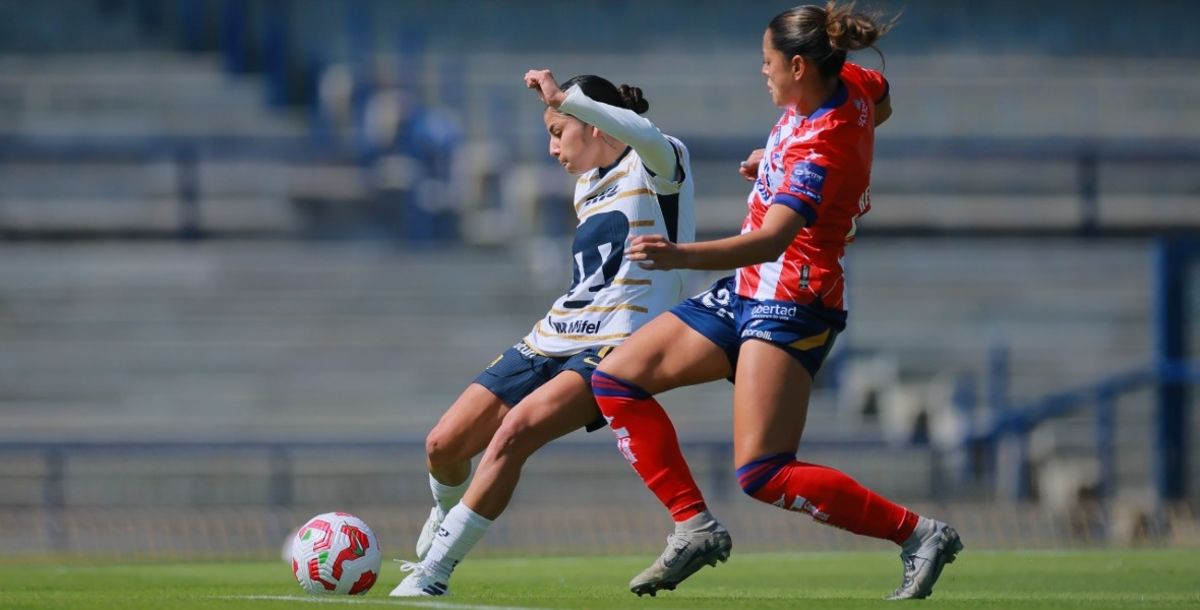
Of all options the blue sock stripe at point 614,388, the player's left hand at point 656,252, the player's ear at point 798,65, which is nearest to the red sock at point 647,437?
the blue sock stripe at point 614,388

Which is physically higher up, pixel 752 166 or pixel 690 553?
pixel 752 166

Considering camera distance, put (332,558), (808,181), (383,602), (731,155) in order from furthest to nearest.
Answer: (731,155)
(332,558)
(383,602)
(808,181)

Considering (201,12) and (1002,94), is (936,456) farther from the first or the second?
(201,12)

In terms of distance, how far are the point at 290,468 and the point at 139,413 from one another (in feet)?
6.64

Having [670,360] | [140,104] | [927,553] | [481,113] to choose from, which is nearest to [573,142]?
[670,360]

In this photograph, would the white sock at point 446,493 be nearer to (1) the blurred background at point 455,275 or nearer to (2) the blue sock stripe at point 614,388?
(2) the blue sock stripe at point 614,388

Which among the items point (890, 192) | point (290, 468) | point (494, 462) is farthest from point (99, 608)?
point (890, 192)

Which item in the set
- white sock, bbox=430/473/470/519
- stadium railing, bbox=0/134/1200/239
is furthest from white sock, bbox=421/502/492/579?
stadium railing, bbox=0/134/1200/239

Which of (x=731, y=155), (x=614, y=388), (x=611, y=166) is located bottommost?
(x=731, y=155)

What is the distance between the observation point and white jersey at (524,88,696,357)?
7430 millimetres

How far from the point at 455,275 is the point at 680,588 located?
28.7ft

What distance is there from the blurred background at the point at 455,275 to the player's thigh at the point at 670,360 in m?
6.36

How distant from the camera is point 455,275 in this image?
1706 cm

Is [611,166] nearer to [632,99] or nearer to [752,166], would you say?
[632,99]
